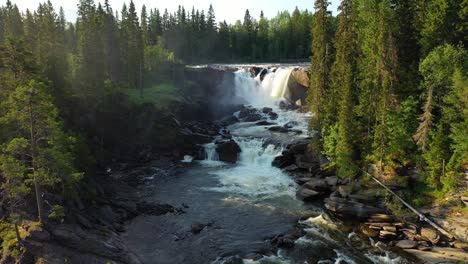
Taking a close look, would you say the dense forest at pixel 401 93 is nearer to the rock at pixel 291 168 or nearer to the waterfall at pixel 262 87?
the rock at pixel 291 168

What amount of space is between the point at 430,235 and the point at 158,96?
4857 cm

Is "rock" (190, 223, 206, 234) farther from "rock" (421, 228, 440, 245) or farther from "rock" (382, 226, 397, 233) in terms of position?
"rock" (421, 228, 440, 245)

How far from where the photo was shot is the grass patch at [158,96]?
59531 millimetres

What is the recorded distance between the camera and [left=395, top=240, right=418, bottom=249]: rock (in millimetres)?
25578

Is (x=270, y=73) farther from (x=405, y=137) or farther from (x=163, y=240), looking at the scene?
(x=163, y=240)

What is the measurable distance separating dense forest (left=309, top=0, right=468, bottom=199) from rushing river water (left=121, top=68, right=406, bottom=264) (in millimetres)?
7654

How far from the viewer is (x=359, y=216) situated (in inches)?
1194

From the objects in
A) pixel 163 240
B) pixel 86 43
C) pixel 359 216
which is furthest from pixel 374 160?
pixel 86 43

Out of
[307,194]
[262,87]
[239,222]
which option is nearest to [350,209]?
[307,194]

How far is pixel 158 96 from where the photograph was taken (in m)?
63.4

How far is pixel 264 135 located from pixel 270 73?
29889 mm

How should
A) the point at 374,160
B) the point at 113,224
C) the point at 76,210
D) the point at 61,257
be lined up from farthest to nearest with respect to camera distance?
the point at 374,160
the point at 113,224
the point at 76,210
the point at 61,257

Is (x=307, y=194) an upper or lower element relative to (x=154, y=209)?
upper

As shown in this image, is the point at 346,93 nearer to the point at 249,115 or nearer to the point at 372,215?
the point at 372,215
